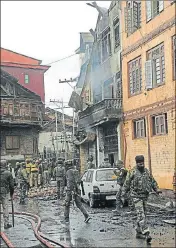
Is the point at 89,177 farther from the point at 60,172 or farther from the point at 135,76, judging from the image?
the point at 135,76

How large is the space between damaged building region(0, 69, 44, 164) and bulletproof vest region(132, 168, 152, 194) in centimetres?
387

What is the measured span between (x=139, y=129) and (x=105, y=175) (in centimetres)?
635

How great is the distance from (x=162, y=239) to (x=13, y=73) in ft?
27.3

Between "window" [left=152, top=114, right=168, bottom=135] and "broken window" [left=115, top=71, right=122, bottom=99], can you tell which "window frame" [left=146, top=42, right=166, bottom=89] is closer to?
"window" [left=152, top=114, right=168, bottom=135]

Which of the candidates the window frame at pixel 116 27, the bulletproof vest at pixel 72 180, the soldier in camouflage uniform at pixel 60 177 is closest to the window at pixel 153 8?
the window frame at pixel 116 27

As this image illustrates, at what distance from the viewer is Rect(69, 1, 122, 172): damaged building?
27203 mm

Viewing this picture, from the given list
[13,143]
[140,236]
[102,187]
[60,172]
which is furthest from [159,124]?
[13,143]

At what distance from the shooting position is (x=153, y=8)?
21703 mm

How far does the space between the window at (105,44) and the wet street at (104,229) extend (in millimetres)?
14641

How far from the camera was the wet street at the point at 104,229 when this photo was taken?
10109mm

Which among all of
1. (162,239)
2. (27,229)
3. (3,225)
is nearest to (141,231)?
(162,239)

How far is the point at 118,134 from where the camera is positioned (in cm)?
2709

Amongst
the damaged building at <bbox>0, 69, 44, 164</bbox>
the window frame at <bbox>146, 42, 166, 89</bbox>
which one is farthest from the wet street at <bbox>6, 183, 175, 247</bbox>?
the window frame at <bbox>146, 42, 166, 89</bbox>

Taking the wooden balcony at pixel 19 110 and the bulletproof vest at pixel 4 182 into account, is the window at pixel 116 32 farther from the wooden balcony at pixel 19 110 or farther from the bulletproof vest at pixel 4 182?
the bulletproof vest at pixel 4 182
